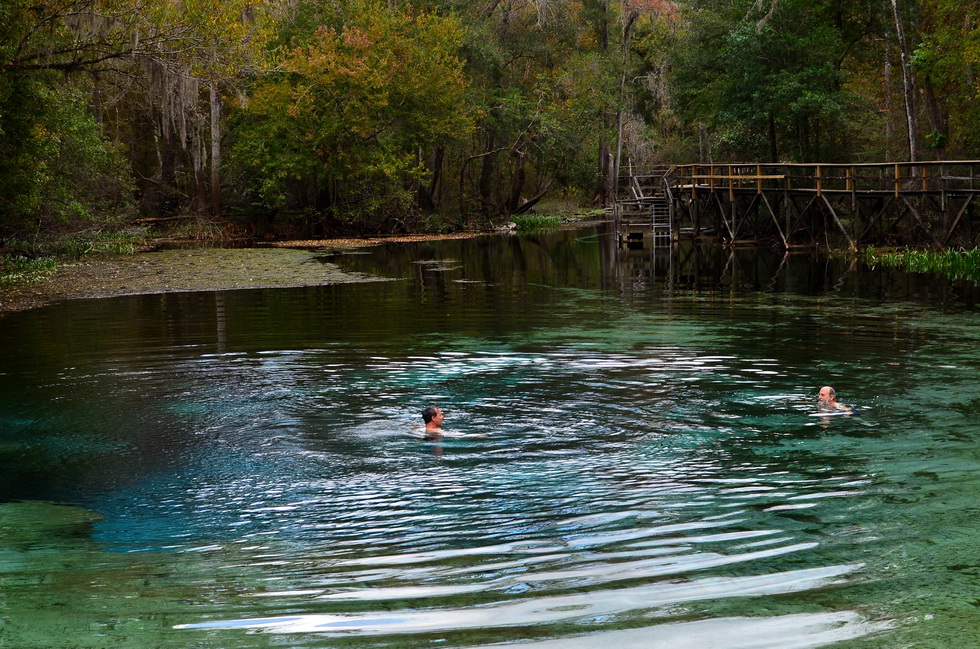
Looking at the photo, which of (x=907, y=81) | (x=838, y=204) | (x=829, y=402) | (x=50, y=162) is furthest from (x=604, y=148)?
(x=829, y=402)

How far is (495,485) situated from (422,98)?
40199 millimetres

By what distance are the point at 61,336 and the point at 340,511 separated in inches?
428

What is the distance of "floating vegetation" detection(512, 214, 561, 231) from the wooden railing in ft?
40.6

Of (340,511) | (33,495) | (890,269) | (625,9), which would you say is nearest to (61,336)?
(33,495)

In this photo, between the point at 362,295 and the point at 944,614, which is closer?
the point at 944,614

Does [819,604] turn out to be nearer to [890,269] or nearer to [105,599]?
[105,599]

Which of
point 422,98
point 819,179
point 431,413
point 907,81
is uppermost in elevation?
point 422,98

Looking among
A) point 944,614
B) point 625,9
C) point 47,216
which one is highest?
point 625,9

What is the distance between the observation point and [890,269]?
88.4ft

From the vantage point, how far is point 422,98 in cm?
4641

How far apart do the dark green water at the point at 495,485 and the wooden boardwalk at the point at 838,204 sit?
44.9 feet

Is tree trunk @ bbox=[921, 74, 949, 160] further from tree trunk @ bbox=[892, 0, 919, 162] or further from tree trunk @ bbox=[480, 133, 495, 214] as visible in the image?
tree trunk @ bbox=[480, 133, 495, 214]

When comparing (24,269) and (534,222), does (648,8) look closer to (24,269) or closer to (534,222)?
(534,222)

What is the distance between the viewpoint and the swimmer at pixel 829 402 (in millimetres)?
10078
